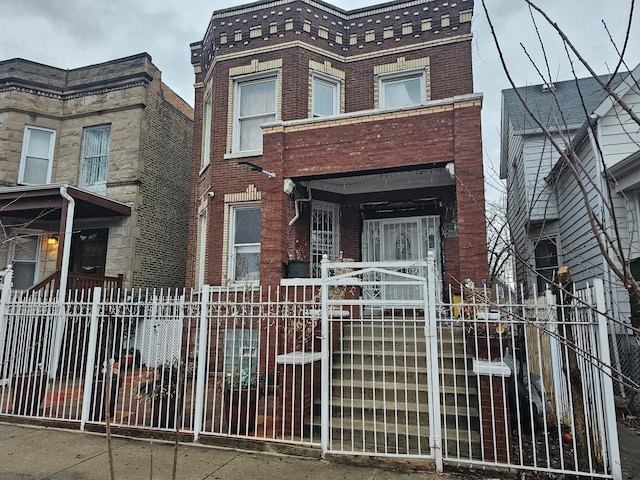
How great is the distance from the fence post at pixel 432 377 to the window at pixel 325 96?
712 cm

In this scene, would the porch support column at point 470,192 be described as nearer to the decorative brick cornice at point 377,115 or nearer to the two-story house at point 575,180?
the decorative brick cornice at point 377,115

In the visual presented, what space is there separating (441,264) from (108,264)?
8.86m

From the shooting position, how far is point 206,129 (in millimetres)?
12211

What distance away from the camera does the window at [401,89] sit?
1088cm

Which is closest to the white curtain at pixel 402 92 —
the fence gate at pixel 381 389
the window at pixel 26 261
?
the fence gate at pixel 381 389

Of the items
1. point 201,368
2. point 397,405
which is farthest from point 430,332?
point 201,368

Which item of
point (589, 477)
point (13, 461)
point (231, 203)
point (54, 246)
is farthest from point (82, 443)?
point (54, 246)

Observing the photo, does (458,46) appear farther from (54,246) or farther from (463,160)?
(54,246)

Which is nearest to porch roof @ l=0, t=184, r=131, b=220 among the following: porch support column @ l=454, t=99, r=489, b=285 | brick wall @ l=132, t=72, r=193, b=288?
brick wall @ l=132, t=72, r=193, b=288

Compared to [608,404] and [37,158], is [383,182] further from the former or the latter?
[37,158]

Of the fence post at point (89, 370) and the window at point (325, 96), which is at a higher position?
the window at point (325, 96)

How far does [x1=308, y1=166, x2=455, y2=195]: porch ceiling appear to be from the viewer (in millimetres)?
9008

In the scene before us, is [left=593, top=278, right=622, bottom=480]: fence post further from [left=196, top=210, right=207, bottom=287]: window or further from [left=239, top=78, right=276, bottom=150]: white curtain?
[left=196, top=210, right=207, bottom=287]: window

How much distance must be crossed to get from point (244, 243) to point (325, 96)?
169 inches
